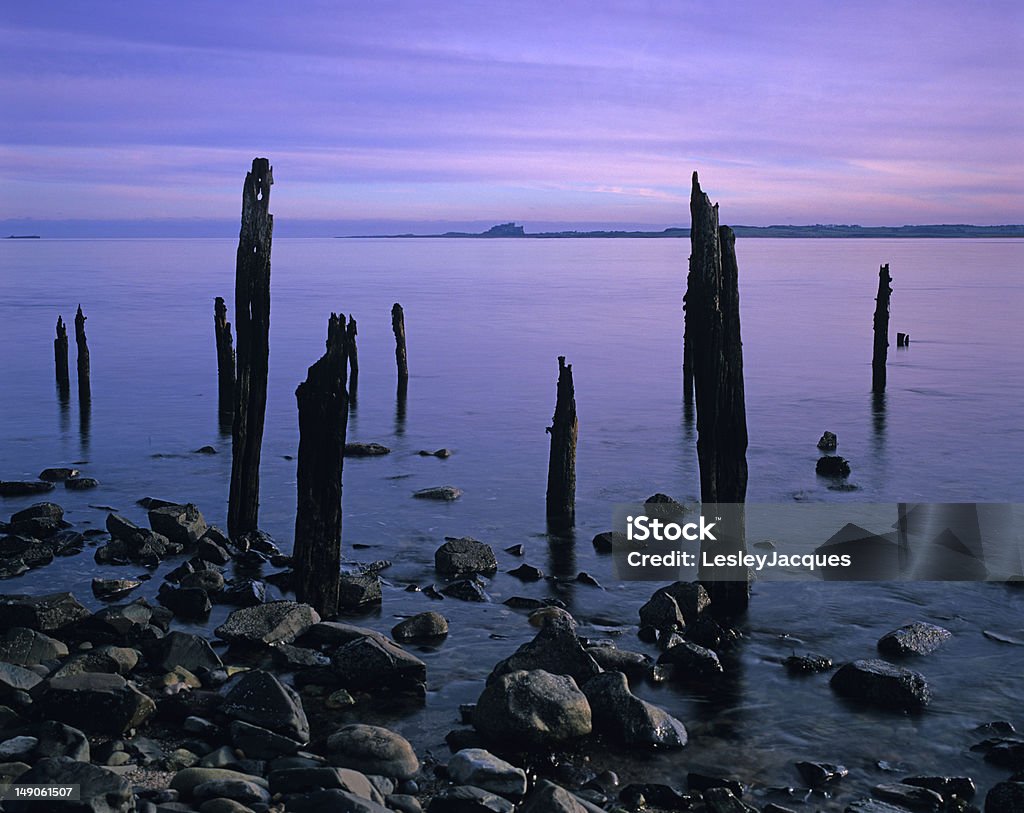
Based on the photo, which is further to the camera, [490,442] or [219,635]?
[490,442]

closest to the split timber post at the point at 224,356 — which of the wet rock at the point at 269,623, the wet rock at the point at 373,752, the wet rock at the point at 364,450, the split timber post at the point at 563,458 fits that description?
the wet rock at the point at 364,450

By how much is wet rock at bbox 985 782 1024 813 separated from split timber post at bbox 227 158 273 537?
1212 centimetres

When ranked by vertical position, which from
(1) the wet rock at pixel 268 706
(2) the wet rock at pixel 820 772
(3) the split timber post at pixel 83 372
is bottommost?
(2) the wet rock at pixel 820 772

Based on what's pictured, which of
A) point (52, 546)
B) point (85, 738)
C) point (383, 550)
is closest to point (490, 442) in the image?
point (383, 550)

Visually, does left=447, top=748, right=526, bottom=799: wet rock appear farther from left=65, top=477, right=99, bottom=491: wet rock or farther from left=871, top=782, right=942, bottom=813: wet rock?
left=65, top=477, right=99, bottom=491: wet rock

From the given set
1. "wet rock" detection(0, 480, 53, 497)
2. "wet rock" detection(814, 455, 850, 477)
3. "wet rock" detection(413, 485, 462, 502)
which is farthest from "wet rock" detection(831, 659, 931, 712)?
"wet rock" detection(0, 480, 53, 497)

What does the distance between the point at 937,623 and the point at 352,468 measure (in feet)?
45.6

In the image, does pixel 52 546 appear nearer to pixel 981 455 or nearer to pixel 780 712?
pixel 780 712

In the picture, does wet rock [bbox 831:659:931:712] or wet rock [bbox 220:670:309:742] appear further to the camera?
wet rock [bbox 831:659:931:712]

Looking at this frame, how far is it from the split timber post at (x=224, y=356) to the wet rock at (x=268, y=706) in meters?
19.2

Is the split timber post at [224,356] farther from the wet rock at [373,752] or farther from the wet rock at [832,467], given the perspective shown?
the wet rock at [373,752]

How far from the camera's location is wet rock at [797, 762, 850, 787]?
32.4 feet

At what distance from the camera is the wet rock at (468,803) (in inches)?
344

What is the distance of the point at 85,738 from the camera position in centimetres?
954
